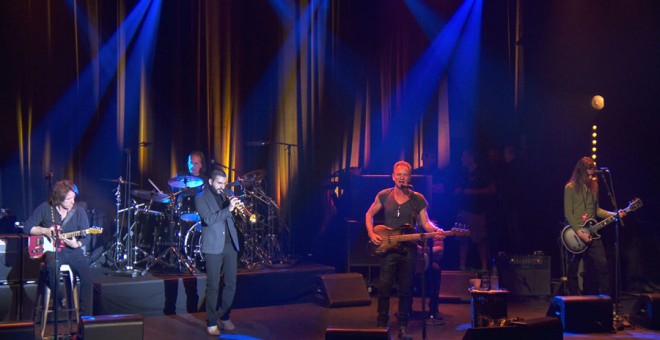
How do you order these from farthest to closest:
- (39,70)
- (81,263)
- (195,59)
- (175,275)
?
(195,59) → (39,70) → (175,275) → (81,263)

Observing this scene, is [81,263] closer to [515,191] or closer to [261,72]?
[261,72]

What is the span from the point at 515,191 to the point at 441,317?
12.2ft

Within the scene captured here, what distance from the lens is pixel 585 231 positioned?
29.6ft

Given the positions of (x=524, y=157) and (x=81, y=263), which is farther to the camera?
(x=524, y=157)

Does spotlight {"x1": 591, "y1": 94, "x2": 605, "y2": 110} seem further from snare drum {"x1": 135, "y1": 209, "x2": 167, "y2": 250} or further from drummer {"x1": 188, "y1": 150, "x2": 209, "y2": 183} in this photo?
snare drum {"x1": 135, "y1": 209, "x2": 167, "y2": 250}

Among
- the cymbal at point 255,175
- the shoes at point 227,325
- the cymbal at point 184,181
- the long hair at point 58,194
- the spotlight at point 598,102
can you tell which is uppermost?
the spotlight at point 598,102

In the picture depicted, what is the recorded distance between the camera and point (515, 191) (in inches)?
463

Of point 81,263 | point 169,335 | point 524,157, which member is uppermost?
point 524,157

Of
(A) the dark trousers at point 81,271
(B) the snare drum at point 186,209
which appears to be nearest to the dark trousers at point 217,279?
(A) the dark trousers at point 81,271

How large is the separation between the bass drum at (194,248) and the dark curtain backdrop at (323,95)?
1320 mm

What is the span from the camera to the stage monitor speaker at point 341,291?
9664 mm

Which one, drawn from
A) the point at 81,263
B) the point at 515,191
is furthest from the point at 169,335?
the point at 515,191

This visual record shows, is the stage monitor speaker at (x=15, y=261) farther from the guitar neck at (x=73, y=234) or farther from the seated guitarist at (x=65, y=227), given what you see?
the guitar neck at (x=73, y=234)

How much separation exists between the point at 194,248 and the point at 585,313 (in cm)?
544
